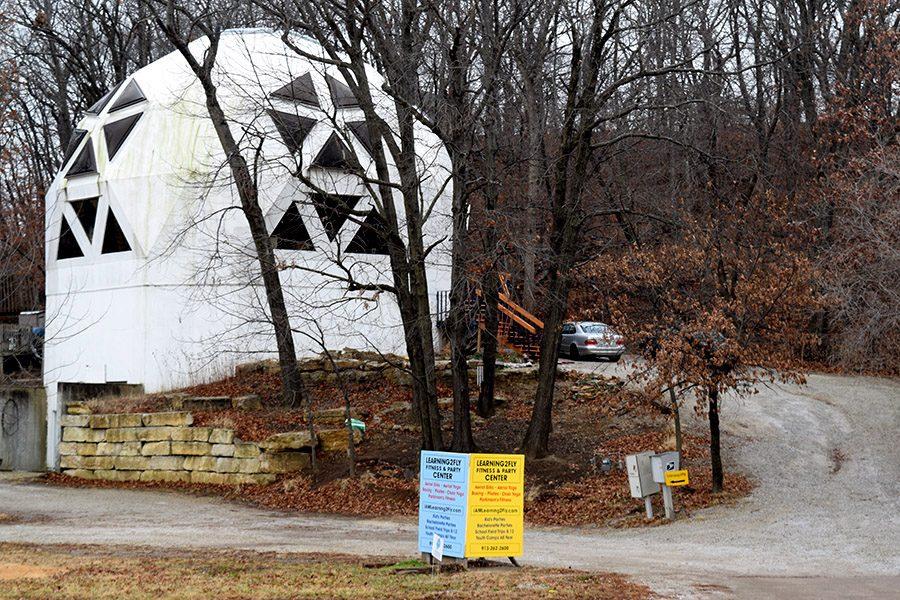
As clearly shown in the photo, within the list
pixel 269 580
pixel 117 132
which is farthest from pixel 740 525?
pixel 117 132

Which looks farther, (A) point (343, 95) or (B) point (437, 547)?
(A) point (343, 95)

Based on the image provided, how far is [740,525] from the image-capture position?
14.4 meters

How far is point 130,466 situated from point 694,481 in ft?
38.4

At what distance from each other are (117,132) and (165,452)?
352 inches

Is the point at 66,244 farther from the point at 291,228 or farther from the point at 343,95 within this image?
the point at 343,95

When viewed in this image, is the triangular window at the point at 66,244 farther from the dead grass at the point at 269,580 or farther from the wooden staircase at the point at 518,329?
the dead grass at the point at 269,580

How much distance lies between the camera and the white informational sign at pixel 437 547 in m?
10.3

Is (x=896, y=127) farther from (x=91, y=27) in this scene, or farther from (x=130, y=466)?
(x=91, y=27)

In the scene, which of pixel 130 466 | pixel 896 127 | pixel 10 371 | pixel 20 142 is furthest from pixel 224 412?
pixel 20 142

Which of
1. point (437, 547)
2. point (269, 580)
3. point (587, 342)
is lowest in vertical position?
point (269, 580)

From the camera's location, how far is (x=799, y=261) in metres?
15.4

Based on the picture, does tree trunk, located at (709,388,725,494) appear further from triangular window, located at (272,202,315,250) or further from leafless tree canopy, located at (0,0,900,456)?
triangular window, located at (272,202,315,250)

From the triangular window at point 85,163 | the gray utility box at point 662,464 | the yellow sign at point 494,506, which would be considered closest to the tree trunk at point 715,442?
the gray utility box at point 662,464

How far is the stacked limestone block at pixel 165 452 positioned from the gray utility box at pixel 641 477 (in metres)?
7.03
